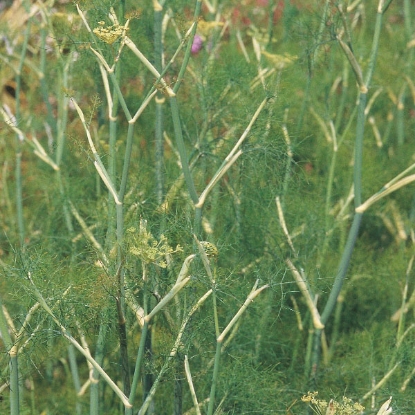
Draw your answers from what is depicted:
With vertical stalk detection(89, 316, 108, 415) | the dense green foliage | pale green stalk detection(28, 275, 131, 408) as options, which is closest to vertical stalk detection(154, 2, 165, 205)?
the dense green foliage

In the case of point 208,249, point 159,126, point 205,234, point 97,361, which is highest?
point 159,126

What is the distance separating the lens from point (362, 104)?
1932mm

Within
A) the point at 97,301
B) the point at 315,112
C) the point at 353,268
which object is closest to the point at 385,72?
the point at 315,112

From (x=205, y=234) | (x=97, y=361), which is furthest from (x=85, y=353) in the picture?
(x=205, y=234)

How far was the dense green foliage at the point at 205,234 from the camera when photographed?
1.70 meters

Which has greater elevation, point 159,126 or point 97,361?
point 159,126

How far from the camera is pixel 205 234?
7.40ft

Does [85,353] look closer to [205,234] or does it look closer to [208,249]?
[208,249]

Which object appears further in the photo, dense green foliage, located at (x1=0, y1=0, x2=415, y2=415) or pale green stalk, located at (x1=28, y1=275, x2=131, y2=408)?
dense green foliage, located at (x1=0, y1=0, x2=415, y2=415)

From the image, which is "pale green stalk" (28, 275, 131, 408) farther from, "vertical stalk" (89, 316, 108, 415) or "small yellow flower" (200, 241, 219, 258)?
"small yellow flower" (200, 241, 219, 258)

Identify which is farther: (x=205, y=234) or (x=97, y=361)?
(x=205, y=234)

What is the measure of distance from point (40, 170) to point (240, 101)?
43.9 inches

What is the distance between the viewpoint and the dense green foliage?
1.70 meters

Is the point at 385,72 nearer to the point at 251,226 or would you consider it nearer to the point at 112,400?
the point at 251,226
